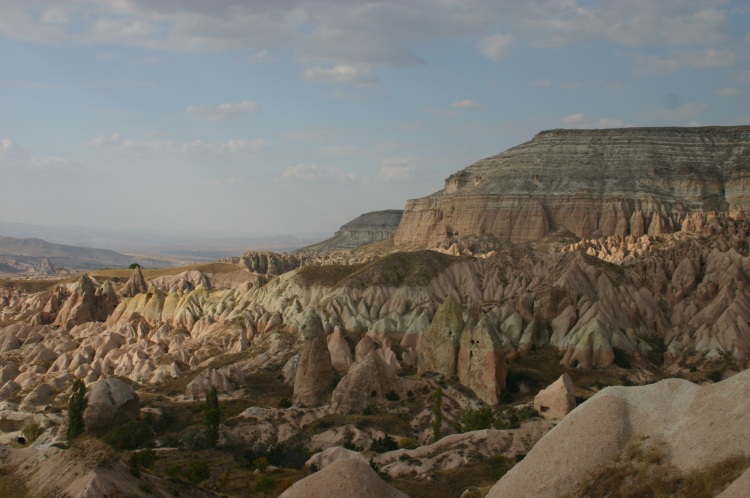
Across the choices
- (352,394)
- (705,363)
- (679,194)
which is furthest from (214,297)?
(679,194)

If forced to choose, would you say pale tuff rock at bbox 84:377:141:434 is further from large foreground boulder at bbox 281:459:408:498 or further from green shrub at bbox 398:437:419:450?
large foreground boulder at bbox 281:459:408:498

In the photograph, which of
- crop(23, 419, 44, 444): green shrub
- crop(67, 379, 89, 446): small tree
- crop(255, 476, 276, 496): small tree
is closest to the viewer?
crop(255, 476, 276, 496): small tree

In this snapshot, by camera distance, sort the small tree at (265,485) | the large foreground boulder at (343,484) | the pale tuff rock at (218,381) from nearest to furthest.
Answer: the large foreground boulder at (343,484)
the small tree at (265,485)
the pale tuff rock at (218,381)

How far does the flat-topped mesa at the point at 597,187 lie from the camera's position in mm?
131500

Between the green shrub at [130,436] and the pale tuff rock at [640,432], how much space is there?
2556cm

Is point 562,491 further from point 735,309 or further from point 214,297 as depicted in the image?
point 214,297

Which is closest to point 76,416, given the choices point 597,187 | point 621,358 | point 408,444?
point 408,444

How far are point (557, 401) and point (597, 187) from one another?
107 metres

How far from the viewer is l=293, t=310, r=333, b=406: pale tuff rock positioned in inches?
1988

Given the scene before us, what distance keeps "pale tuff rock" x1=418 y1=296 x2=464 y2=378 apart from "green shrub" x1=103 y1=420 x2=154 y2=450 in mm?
20488

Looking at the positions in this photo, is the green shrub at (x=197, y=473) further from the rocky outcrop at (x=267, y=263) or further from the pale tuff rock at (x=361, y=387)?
the rocky outcrop at (x=267, y=263)

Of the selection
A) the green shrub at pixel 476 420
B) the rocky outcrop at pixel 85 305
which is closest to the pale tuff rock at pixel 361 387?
the green shrub at pixel 476 420

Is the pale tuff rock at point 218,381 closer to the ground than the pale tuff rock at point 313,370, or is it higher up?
closer to the ground

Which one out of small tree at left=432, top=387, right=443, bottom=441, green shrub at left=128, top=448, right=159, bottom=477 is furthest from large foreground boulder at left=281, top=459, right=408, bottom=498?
small tree at left=432, top=387, right=443, bottom=441
